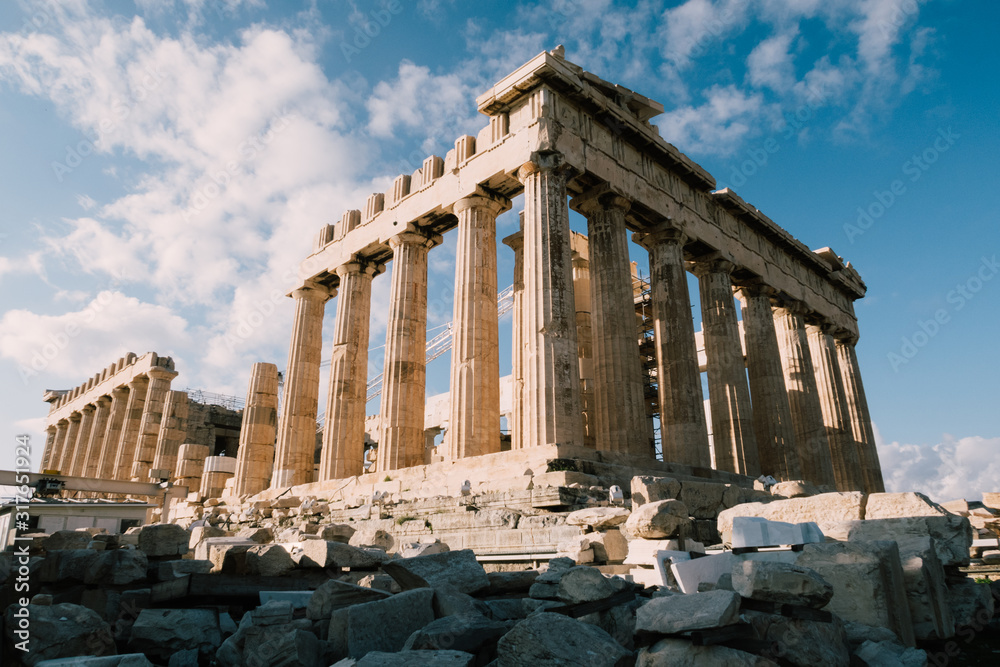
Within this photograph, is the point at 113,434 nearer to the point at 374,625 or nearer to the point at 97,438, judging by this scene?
the point at 97,438

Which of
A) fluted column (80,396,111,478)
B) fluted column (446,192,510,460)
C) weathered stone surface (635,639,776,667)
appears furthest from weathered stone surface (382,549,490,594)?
fluted column (80,396,111,478)

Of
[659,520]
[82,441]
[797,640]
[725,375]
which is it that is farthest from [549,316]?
[82,441]

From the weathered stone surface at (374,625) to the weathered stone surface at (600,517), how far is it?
5291mm

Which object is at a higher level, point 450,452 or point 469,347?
point 469,347

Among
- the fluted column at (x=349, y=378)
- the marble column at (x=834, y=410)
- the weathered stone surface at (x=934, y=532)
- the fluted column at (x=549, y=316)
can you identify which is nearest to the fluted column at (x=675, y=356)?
the fluted column at (x=549, y=316)

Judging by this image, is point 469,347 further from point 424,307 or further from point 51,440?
point 51,440

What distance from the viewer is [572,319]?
55.8 feet

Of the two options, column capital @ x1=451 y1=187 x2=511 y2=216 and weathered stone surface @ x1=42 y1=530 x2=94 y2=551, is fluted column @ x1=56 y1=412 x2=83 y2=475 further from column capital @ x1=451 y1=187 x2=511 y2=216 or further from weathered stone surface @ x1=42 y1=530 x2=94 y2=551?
weathered stone surface @ x1=42 y1=530 x2=94 y2=551

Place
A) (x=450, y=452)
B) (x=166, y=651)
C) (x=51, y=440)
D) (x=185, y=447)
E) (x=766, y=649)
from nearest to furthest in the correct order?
(x=766, y=649)
(x=166, y=651)
(x=450, y=452)
(x=185, y=447)
(x=51, y=440)

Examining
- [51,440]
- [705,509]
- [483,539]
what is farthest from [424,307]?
[51,440]

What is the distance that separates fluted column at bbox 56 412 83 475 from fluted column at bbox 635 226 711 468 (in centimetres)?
4030

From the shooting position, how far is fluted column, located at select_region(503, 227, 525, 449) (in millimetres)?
17672

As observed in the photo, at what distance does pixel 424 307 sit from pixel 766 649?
19.1m

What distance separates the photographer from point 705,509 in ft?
36.1
